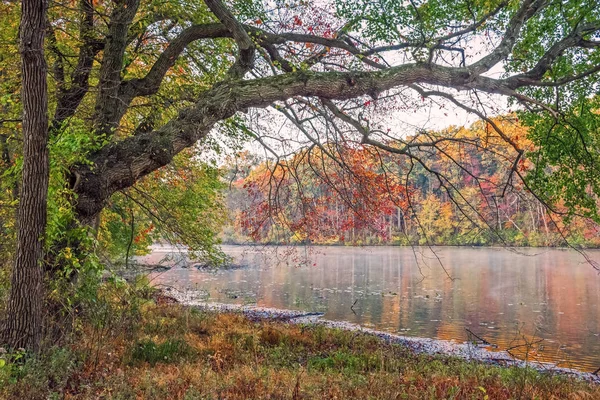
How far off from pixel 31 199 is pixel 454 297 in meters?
17.6

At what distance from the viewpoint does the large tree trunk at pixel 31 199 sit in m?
4.79

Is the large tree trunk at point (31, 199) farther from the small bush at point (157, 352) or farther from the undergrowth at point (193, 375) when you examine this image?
the small bush at point (157, 352)

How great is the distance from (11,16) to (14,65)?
96cm

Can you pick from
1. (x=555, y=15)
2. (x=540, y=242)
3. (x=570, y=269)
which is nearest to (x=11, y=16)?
(x=555, y=15)

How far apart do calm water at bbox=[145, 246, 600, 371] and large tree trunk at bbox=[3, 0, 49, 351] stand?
16.3 ft

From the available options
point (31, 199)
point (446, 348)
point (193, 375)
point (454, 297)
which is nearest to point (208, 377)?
point (193, 375)

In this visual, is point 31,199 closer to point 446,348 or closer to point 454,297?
point 446,348

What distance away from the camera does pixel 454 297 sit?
1917 centimetres

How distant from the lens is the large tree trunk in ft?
15.7

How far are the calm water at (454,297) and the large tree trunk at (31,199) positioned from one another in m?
4.98

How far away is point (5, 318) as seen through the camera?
4871 millimetres

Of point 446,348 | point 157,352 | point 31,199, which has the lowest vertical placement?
point 446,348

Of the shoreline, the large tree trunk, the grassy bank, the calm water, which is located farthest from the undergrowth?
the shoreline

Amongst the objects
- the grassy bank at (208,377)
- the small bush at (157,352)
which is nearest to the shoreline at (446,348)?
the grassy bank at (208,377)
